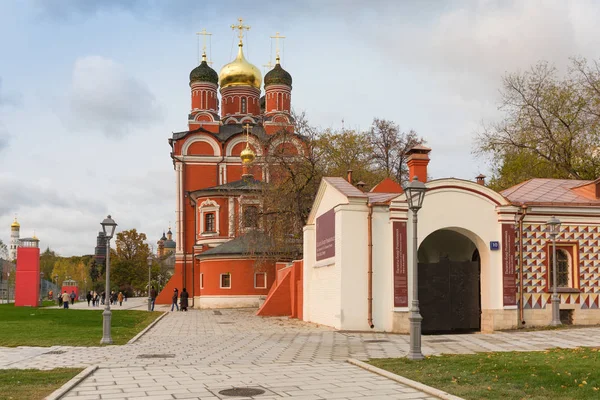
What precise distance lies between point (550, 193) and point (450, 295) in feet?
15.5

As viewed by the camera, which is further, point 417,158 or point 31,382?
point 417,158

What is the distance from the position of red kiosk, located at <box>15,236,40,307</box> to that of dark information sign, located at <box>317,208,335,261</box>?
1301 inches

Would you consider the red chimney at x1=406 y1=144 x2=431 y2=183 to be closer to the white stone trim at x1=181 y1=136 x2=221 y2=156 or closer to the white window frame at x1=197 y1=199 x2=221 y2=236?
the white window frame at x1=197 y1=199 x2=221 y2=236

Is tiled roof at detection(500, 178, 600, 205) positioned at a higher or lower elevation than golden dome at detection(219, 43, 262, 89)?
lower

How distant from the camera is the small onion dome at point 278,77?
55.3 m

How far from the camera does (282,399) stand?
859 cm

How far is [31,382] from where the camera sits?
33.2ft

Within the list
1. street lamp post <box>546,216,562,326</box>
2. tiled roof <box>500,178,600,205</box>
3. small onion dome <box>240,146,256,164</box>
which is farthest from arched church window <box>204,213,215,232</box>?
street lamp post <box>546,216,562,326</box>

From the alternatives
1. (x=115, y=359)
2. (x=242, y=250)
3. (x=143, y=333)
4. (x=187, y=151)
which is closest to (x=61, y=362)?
(x=115, y=359)

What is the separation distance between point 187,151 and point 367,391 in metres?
43.4

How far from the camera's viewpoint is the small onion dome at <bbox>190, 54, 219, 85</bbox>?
55.4 metres

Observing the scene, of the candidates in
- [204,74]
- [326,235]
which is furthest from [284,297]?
[204,74]

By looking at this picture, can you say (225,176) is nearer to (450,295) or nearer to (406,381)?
(450,295)

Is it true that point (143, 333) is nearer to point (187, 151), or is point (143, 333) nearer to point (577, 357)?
point (577, 357)
